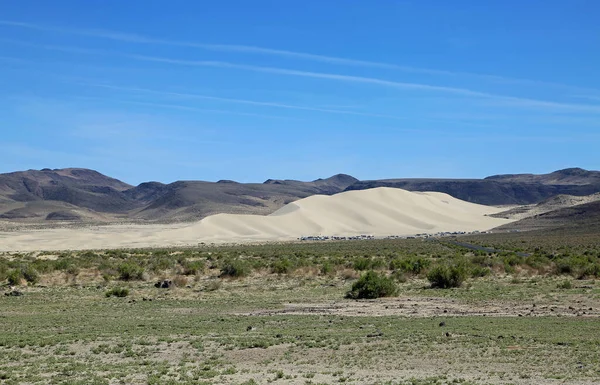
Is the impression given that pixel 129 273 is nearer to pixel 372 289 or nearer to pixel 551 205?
pixel 372 289

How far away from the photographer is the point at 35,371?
50.0ft

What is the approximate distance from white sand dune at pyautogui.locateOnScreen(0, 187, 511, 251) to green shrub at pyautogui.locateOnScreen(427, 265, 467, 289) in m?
56.0

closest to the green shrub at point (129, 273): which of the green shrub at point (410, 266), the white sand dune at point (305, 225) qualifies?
the green shrub at point (410, 266)

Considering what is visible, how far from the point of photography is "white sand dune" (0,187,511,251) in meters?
95.1

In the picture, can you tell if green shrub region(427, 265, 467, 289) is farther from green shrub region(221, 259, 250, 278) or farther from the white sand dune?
the white sand dune

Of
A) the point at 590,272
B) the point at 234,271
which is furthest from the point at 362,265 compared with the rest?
the point at 590,272

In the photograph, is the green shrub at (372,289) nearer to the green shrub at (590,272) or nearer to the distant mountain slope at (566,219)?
the green shrub at (590,272)

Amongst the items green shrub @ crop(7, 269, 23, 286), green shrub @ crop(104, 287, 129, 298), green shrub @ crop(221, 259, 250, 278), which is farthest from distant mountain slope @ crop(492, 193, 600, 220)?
green shrub @ crop(104, 287, 129, 298)

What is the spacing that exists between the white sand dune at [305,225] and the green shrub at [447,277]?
184 ft

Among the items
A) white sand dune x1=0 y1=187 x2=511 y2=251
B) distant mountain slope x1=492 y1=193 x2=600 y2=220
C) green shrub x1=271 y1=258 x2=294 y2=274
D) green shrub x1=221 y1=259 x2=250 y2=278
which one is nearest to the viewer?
green shrub x1=221 y1=259 x2=250 y2=278

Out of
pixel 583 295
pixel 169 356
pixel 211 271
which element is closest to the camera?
pixel 169 356

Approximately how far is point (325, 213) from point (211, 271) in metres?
99.4

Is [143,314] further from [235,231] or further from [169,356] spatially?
[235,231]

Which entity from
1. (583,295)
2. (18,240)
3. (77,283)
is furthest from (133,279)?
(18,240)
